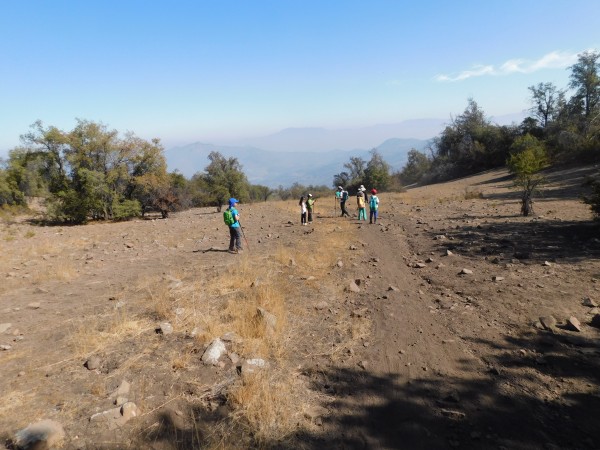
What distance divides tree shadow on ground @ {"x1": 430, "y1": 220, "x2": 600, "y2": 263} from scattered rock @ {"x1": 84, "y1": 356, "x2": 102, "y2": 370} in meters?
10.2

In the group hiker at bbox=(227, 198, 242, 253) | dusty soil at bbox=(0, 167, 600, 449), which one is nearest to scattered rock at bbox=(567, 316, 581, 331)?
dusty soil at bbox=(0, 167, 600, 449)

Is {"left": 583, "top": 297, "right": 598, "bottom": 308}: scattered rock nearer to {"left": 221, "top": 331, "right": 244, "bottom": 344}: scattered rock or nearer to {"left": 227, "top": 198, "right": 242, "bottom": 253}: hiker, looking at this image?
{"left": 221, "top": 331, "right": 244, "bottom": 344}: scattered rock

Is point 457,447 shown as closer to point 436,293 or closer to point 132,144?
point 436,293

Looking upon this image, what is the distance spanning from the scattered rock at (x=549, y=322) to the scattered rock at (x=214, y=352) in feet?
19.0

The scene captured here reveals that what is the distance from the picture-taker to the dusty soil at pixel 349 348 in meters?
4.02

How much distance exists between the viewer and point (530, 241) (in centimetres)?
1120

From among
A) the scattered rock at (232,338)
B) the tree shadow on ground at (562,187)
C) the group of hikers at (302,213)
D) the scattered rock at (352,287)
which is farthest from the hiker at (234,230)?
the tree shadow on ground at (562,187)

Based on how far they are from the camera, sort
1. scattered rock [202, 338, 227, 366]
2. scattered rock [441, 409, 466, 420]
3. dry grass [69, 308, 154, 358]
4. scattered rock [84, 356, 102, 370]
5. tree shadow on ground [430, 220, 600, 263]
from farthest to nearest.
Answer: tree shadow on ground [430, 220, 600, 263]
dry grass [69, 308, 154, 358]
scattered rock [202, 338, 227, 366]
scattered rock [84, 356, 102, 370]
scattered rock [441, 409, 466, 420]

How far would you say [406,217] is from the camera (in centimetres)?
1973

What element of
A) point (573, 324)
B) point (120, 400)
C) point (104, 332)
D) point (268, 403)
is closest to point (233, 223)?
point (104, 332)

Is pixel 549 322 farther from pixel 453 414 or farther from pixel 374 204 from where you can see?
pixel 374 204

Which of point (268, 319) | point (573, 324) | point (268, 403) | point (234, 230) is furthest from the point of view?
point (234, 230)

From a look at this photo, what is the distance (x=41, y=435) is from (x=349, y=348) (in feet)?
14.5

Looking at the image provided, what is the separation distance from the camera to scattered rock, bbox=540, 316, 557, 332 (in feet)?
19.3
